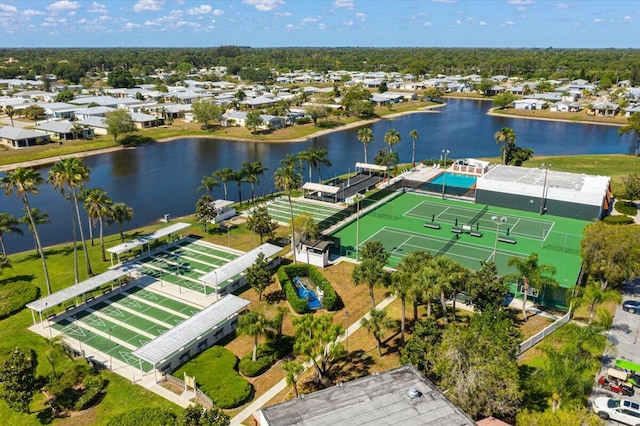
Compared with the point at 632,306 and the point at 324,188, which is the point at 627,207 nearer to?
the point at 632,306

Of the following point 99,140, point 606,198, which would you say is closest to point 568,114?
point 606,198

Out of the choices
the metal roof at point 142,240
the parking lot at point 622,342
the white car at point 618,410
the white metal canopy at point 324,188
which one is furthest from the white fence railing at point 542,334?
the metal roof at point 142,240

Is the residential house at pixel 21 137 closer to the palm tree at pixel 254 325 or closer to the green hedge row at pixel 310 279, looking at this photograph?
the green hedge row at pixel 310 279

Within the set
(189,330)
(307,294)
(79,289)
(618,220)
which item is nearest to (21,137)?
(79,289)

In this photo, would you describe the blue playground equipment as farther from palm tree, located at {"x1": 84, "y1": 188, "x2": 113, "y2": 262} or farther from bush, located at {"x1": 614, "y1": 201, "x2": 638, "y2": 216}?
bush, located at {"x1": 614, "y1": 201, "x2": 638, "y2": 216}

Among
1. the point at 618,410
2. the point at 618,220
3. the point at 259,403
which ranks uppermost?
the point at 618,220
